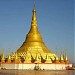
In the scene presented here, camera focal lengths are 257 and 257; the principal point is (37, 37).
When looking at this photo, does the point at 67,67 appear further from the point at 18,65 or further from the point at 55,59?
the point at 18,65

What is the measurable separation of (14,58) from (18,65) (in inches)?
134

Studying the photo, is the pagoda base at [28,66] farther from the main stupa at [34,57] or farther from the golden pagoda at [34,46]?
the golden pagoda at [34,46]

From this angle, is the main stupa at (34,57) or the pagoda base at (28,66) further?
the main stupa at (34,57)

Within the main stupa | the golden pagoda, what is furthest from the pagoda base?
the golden pagoda

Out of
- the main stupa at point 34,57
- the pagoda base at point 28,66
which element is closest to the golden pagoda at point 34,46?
the main stupa at point 34,57

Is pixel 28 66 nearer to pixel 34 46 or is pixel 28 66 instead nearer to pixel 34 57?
pixel 34 57

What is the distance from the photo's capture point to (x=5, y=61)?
58.4m

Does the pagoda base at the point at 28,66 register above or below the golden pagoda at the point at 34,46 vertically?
below

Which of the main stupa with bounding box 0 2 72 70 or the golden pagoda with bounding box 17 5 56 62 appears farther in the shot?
the golden pagoda with bounding box 17 5 56 62

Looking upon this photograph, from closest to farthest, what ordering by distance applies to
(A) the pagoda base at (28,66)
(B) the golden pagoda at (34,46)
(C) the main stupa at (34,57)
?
1. (A) the pagoda base at (28,66)
2. (C) the main stupa at (34,57)
3. (B) the golden pagoda at (34,46)

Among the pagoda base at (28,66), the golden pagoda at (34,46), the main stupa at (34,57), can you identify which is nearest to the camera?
the pagoda base at (28,66)

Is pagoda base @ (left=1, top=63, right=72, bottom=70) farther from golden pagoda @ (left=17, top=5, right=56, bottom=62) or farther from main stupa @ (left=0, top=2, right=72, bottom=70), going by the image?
golden pagoda @ (left=17, top=5, right=56, bottom=62)

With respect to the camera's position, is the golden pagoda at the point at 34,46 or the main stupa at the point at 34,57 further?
the golden pagoda at the point at 34,46

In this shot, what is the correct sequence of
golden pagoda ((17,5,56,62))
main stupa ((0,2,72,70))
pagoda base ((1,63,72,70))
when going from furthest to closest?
1. golden pagoda ((17,5,56,62))
2. main stupa ((0,2,72,70))
3. pagoda base ((1,63,72,70))
